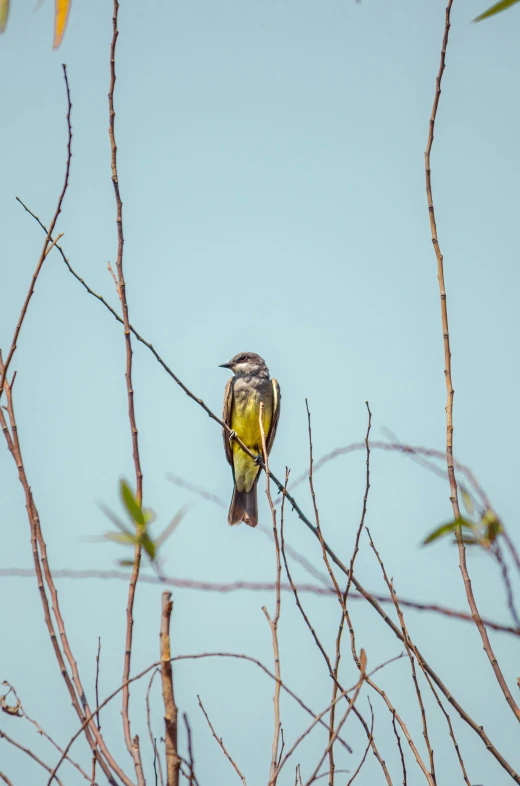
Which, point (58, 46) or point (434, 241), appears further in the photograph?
point (434, 241)

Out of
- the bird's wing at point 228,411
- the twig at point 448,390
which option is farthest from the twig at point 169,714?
the bird's wing at point 228,411

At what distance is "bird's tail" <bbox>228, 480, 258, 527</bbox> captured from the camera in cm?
945

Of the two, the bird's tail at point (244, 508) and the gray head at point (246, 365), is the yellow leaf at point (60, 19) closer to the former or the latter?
the bird's tail at point (244, 508)

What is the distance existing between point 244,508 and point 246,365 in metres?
1.82

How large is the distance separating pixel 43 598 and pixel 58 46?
1.69m

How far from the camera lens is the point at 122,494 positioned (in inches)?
86.0

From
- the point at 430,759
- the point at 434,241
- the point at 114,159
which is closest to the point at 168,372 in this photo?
the point at 114,159

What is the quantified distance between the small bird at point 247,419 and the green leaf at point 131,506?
275 inches

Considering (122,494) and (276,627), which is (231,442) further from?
(122,494)

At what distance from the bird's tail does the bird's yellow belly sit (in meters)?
0.06

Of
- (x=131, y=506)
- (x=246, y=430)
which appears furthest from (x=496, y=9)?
(x=246, y=430)

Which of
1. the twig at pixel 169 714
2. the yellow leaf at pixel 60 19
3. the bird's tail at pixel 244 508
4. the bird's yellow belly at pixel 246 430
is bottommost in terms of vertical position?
the twig at pixel 169 714

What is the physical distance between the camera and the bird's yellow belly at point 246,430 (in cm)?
959

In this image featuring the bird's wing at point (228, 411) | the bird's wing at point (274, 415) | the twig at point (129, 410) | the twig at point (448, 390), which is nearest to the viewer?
the twig at point (129, 410)
